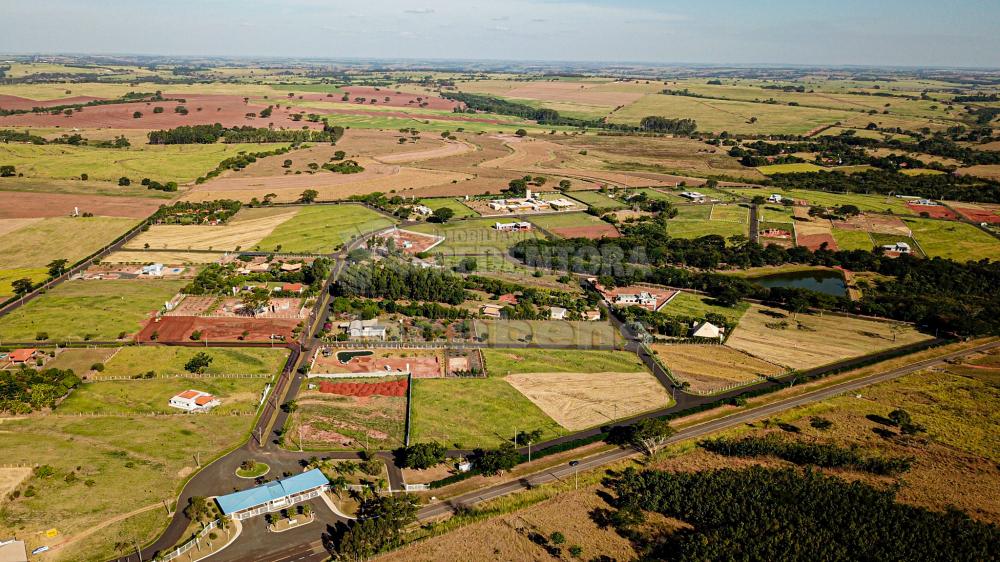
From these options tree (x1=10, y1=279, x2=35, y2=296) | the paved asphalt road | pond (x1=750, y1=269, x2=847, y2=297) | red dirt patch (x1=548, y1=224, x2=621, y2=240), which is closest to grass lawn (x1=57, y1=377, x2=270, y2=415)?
the paved asphalt road

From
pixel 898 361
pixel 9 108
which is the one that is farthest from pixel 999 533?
pixel 9 108

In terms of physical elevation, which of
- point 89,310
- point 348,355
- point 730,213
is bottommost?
point 348,355

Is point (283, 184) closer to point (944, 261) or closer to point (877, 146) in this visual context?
point (944, 261)

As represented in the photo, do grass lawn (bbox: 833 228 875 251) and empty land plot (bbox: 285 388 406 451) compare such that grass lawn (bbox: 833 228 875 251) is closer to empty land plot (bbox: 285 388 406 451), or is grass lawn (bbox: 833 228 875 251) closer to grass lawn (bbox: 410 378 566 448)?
grass lawn (bbox: 410 378 566 448)

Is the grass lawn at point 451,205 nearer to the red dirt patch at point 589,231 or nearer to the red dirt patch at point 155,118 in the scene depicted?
the red dirt patch at point 589,231

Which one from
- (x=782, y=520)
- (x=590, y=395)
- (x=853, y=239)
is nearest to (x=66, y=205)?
(x=590, y=395)

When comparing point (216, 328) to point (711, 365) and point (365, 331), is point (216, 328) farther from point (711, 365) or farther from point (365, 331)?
point (711, 365)
